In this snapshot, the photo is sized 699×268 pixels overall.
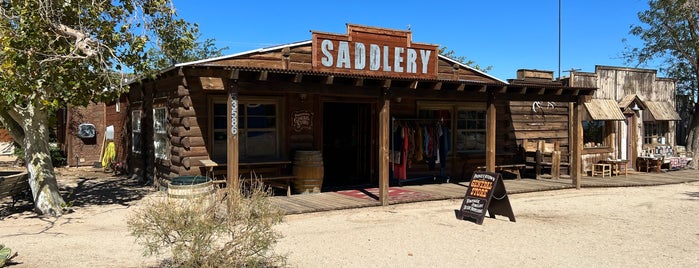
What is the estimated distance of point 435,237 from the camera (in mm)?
6984

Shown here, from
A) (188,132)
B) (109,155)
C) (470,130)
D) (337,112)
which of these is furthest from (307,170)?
(109,155)

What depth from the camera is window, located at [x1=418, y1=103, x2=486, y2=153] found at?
1263 cm

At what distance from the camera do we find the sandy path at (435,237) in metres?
5.74

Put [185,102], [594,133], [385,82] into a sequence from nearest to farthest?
[385,82]
[185,102]
[594,133]

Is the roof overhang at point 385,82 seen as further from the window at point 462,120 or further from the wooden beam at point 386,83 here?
the window at point 462,120

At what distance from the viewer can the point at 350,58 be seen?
11.0 metres

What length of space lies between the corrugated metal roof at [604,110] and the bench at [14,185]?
1332cm

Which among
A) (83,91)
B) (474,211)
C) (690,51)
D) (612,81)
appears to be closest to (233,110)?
(83,91)

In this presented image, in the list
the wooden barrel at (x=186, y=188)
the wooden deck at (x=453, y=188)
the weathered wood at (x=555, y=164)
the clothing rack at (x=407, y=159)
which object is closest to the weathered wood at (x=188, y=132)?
the wooden barrel at (x=186, y=188)

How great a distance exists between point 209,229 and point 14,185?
5.80m

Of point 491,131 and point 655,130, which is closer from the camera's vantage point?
point 491,131

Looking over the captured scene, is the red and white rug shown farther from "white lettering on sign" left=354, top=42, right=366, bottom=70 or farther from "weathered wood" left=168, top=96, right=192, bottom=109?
"weathered wood" left=168, top=96, right=192, bottom=109

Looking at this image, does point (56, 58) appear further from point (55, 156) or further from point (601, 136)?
point (601, 136)

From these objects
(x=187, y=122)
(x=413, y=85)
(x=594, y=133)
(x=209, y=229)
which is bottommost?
(x=209, y=229)
